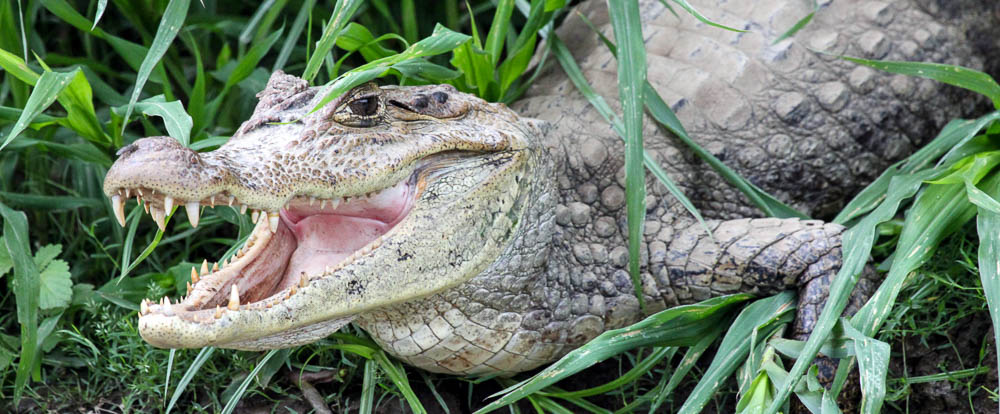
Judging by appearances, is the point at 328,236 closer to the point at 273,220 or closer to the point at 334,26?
the point at 273,220

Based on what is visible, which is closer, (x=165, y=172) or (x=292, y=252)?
(x=165, y=172)

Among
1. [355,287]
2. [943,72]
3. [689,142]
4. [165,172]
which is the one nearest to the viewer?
[165,172]

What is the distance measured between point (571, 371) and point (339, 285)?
0.56m

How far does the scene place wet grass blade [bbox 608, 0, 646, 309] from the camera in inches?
94.7

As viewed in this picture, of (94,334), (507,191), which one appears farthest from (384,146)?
(94,334)

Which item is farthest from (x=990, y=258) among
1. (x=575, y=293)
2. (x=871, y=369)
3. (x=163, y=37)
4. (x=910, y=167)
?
(x=163, y=37)

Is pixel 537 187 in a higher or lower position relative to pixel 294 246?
higher

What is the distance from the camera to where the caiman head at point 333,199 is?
2010 mm

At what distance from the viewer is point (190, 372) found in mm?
2551

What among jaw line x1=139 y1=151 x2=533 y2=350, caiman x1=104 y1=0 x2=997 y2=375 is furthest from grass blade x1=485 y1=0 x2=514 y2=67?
jaw line x1=139 y1=151 x2=533 y2=350

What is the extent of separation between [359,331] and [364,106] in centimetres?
72

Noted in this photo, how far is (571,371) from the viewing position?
226 cm

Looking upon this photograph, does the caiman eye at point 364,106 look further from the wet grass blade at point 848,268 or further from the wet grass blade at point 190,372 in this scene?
the wet grass blade at point 848,268

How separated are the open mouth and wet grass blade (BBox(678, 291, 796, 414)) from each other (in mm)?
813
